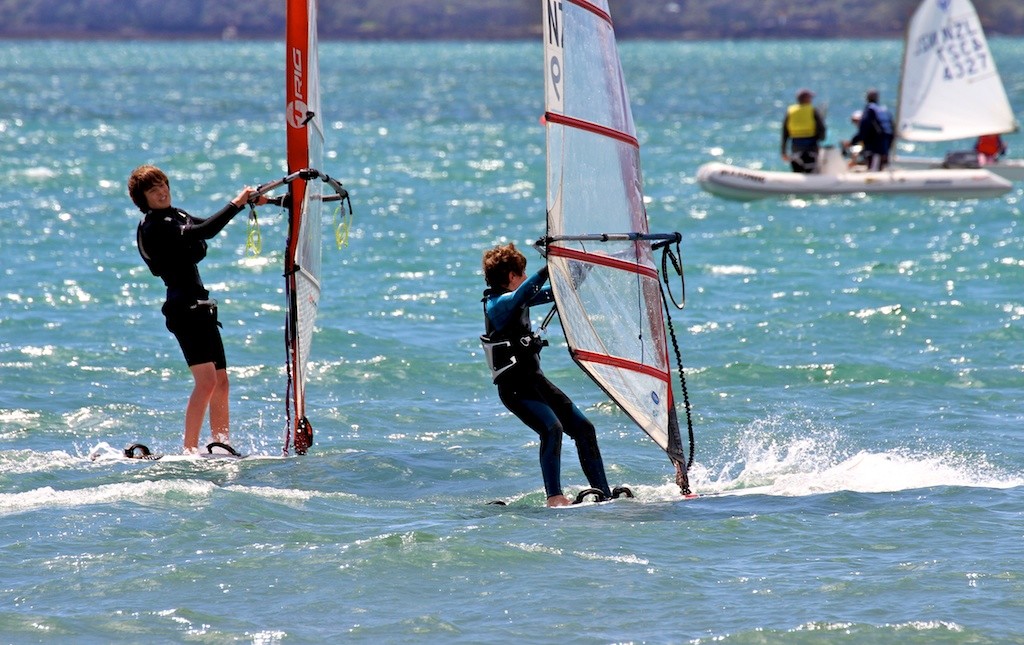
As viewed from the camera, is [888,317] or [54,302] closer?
[888,317]

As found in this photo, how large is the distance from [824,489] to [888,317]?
5375mm

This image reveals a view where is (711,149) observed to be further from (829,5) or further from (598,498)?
(829,5)

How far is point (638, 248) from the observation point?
24.2 feet

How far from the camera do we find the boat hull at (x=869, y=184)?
20688mm

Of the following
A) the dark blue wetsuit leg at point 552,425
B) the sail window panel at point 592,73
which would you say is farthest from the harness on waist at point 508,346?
the sail window panel at point 592,73

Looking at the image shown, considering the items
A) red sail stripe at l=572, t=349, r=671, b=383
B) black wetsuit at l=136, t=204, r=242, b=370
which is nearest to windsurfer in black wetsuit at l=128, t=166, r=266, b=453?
black wetsuit at l=136, t=204, r=242, b=370

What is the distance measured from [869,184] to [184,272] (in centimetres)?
1452

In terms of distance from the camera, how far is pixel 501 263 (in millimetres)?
7129

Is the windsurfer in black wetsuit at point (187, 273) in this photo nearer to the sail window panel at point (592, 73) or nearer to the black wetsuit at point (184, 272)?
the black wetsuit at point (184, 272)

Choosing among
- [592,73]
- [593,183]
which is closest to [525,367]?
[593,183]

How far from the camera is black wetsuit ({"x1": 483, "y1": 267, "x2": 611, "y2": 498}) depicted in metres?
7.13


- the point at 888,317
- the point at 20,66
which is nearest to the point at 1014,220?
the point at 888,317

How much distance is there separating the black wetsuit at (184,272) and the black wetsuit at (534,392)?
1598 mm

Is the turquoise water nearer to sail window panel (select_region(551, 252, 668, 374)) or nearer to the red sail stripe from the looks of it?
the red sail stripe
